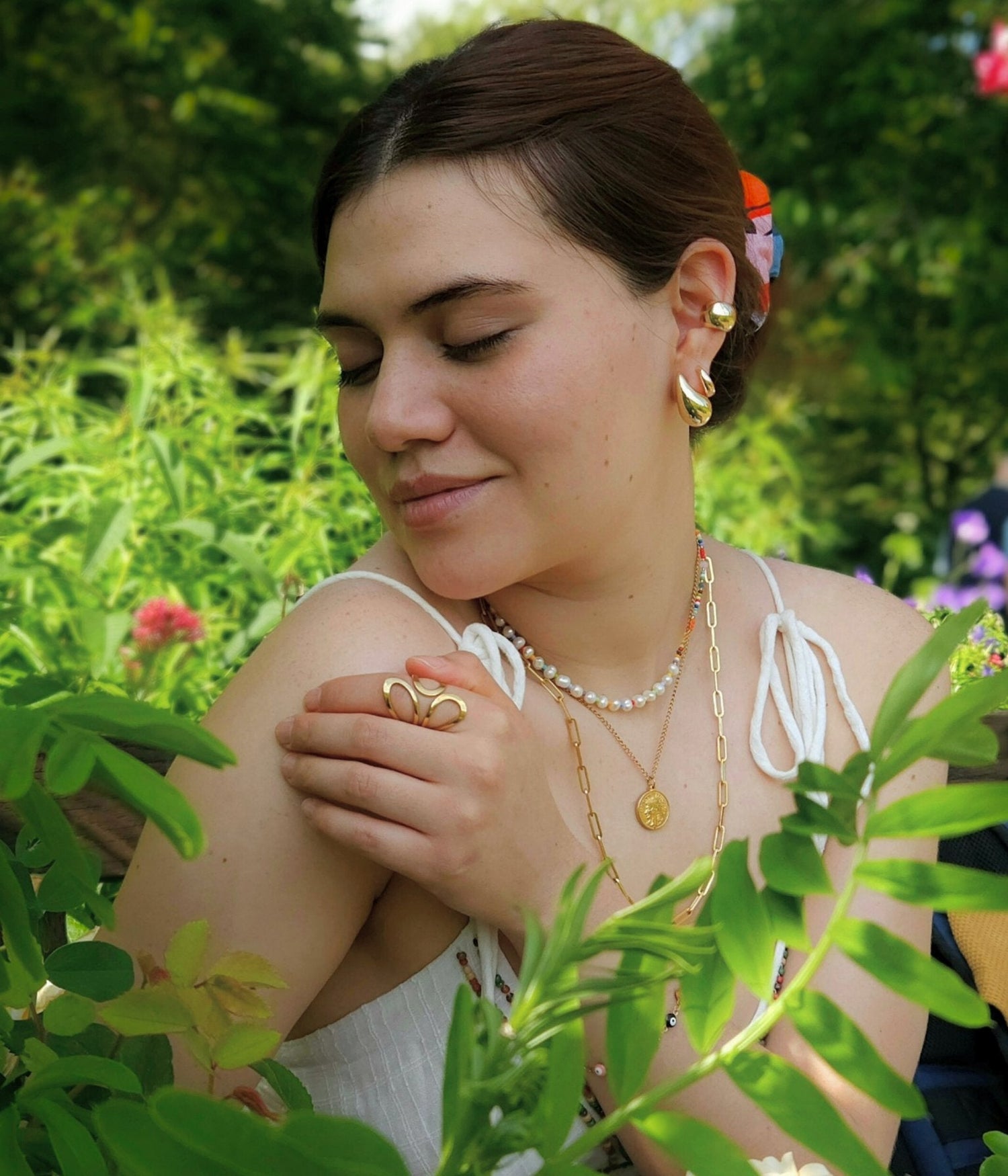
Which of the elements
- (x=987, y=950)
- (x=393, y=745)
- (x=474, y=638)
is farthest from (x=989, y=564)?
(x=393, y=745)

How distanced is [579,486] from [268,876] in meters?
0.48

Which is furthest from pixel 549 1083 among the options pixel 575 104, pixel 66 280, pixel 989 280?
pixel 989 280

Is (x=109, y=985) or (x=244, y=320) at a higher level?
(x=109, y=985)

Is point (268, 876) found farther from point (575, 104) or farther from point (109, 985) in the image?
point (575, 104)

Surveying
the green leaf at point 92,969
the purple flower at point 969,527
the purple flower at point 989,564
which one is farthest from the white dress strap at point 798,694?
the purple flower at point 969,527

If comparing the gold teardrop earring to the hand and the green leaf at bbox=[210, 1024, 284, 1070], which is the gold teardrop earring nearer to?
the hand

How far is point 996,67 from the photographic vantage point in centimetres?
543

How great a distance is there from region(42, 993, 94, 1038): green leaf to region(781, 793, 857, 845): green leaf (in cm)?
31

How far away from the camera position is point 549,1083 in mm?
428

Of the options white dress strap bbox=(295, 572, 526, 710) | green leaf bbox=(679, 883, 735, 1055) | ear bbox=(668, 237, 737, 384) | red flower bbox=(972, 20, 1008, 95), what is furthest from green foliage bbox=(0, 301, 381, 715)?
Answer: red flower bbox=(972, 20, 1008, 95)

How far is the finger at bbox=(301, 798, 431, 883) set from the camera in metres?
1.08

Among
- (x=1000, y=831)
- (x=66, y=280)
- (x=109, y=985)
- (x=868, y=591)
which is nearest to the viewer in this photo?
(x=109, y=985)

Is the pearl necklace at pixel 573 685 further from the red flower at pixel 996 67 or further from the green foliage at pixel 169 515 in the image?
the red flower at pixel 996 67

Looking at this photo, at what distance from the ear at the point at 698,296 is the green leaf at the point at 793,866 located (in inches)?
40.8
